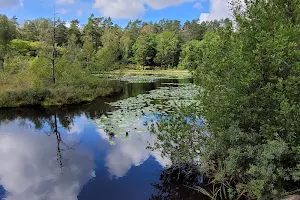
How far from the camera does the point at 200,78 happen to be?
6656mm

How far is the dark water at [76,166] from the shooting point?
6.07 metres

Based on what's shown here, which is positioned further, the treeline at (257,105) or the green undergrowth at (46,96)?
the green undergrowth at (46,96)

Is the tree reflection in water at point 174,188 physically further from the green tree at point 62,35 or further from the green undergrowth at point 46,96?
→ the green tree at point 62,35

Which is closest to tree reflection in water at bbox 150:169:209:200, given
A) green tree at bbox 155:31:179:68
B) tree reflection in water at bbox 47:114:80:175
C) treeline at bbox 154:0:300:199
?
treeline at bbox 154:0:300:199

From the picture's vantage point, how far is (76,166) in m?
7.59

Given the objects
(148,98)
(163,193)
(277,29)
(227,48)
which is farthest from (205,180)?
A: (148,98)

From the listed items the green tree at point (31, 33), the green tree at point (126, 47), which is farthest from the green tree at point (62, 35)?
the green tree at point (126, 47)

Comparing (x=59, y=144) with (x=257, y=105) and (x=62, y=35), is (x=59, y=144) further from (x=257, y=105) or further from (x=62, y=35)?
(x=62, y=35)

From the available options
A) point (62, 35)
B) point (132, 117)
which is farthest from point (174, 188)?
point (62, 35)

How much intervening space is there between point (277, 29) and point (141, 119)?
8257 millimetres

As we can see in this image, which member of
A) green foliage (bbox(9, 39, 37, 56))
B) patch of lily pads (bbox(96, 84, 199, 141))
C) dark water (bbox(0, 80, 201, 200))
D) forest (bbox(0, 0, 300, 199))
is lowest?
dark water (bbox(0, 80, 201, 200))

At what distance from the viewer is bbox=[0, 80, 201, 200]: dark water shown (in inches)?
239

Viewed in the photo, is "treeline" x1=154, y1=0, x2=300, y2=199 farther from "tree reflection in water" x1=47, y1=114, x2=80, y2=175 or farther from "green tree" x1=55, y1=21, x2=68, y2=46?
"green tree" x1=55, y1=21, x2=68, y2=46

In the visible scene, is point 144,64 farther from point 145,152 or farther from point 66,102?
point 145,152
